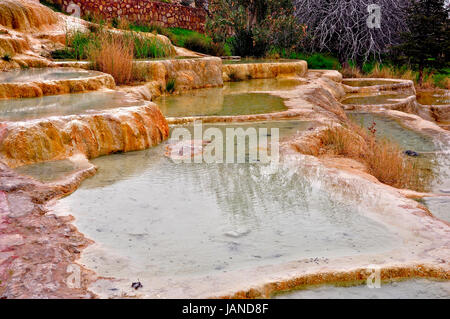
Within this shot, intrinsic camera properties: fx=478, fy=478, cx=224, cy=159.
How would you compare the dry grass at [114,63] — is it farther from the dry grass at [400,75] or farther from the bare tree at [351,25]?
the bare tree at [351,25]

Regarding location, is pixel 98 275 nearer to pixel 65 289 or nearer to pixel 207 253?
pixel 65 289

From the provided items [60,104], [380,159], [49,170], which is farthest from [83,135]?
[380,159]

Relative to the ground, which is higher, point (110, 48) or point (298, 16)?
point (298, 16)

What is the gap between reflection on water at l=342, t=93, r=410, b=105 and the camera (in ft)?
32.4

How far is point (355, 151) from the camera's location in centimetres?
520

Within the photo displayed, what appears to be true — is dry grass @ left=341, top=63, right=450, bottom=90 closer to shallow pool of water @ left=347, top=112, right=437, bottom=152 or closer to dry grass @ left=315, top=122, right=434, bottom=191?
shallow pool of water @ left=347, top=112, right=437, bottom=152

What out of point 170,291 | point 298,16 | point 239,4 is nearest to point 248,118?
point 170,291

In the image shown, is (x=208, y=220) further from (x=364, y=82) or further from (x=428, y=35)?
(x=428, y=35)

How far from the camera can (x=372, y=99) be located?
10406 mm

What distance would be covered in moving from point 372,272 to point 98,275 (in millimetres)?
1384

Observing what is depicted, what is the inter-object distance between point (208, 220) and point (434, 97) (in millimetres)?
11790

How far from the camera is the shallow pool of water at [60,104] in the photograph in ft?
15.2

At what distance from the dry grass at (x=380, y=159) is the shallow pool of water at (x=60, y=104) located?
7.41ft

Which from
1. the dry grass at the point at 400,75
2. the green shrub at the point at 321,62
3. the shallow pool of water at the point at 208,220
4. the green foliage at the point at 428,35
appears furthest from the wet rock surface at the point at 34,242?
the green shrub at the point at 321,62
